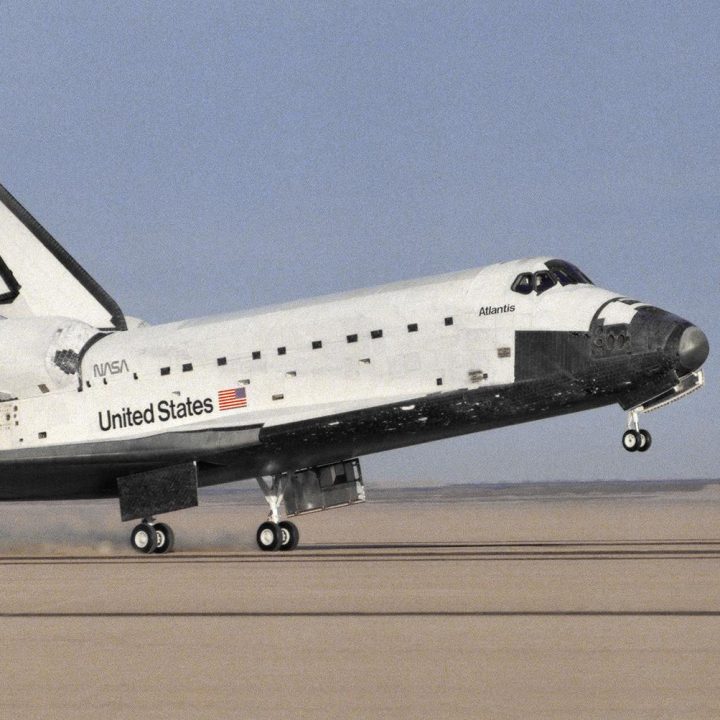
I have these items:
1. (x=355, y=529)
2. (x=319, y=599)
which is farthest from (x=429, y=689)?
(x=355, y=529)

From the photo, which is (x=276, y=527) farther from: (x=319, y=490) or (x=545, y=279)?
(x=545, y=279)

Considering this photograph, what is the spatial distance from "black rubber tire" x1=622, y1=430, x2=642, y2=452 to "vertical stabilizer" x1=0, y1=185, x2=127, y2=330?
10349mm

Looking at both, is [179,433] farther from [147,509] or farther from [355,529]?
[355,529]

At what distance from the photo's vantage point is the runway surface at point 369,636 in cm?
697

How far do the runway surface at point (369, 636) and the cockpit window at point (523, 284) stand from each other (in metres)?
3.69

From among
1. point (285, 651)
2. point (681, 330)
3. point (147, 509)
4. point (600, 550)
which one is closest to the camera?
point (285, 651)

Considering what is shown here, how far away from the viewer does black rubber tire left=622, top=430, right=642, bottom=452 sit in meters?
17.6

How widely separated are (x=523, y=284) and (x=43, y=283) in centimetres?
1028

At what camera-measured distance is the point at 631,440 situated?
17.7m

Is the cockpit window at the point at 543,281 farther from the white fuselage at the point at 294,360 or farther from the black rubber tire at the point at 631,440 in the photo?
the black rubber tire at the point at 631,440

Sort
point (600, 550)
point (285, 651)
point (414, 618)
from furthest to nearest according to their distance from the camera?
point (600, 550) < point (414, 618) < point (285, 651)

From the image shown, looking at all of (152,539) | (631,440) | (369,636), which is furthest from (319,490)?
(369,636)

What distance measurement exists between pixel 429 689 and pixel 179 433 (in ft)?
45.0

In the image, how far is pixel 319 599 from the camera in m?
12.5
